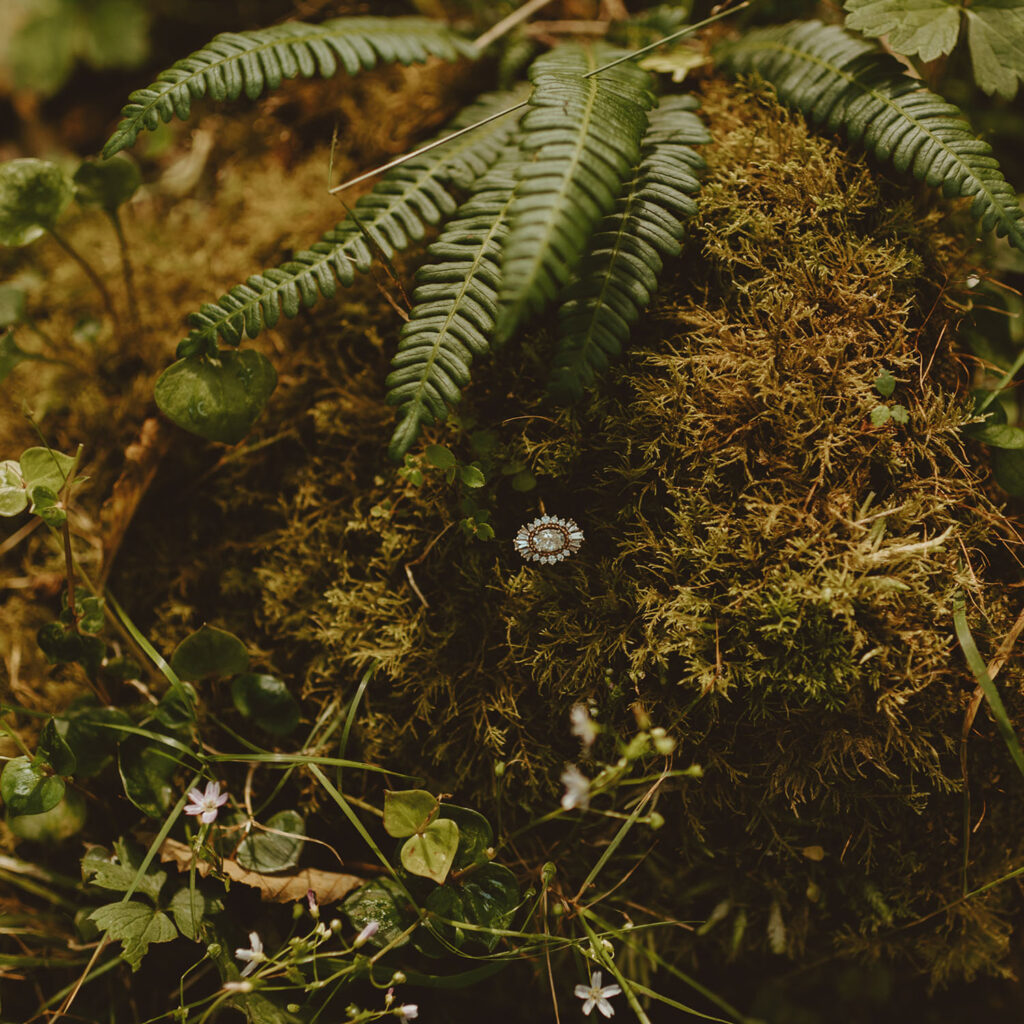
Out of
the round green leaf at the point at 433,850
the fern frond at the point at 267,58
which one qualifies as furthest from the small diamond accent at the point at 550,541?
the fern frond at the point at 267,58

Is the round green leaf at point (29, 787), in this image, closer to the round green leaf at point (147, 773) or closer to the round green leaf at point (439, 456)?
the round green leaf at point (147, 773)

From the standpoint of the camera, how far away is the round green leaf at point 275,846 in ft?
6.25

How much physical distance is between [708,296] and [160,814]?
2.05 m

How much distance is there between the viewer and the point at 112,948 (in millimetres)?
1978

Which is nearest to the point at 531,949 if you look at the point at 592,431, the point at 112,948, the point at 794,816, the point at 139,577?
the point at 794,816

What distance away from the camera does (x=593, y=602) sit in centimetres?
190

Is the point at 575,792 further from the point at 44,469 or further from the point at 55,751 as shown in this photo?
the point at 44,469

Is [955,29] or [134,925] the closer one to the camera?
[134,925]

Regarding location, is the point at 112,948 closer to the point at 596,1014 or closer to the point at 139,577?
the point at 139,577

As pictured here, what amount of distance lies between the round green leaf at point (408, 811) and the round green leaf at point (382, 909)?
195 millimetres

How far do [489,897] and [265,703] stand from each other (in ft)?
2.63

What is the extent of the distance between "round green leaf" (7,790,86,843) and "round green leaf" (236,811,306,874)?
0.50m

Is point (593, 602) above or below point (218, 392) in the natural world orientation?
below

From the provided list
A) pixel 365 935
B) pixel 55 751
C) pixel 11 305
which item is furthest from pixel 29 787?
pixel 11 305
